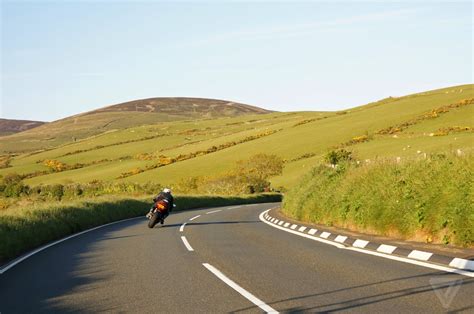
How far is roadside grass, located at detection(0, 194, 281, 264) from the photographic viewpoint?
52.4 feet

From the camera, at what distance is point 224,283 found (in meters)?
9.92

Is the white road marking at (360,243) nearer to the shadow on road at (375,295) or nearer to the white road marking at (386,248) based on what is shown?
the white road marking at (386,248)

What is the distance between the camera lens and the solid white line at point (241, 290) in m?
7.96

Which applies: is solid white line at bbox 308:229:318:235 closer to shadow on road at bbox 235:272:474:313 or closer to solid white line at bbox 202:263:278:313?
solid white line at bbox 202:263:278:313

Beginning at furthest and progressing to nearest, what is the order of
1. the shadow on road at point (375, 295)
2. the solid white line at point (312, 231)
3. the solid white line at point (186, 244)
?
1. the solid white line at point (312, 231)
2. the solid white line at point (186, 244)
3. the shadow on road at point (375, 295)

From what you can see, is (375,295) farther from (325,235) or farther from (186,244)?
(325,235)

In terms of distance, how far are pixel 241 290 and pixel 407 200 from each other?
7.19 meters

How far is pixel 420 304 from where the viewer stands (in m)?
7.76

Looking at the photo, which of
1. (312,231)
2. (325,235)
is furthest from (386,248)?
(312,231)

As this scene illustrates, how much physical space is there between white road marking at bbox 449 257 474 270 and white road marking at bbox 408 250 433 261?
954 mm

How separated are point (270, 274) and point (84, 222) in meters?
15.4

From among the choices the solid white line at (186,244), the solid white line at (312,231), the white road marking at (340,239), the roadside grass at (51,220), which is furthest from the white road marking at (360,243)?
the roadside grass at (51,220)

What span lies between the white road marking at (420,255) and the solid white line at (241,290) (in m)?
3.80

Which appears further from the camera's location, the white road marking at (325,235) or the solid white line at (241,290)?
the white road marking at (325,235)
